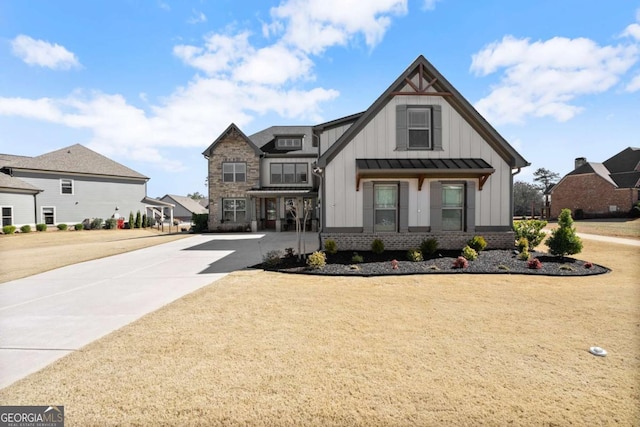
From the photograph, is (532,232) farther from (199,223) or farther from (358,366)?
(199,223)

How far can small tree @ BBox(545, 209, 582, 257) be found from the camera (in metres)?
10.4

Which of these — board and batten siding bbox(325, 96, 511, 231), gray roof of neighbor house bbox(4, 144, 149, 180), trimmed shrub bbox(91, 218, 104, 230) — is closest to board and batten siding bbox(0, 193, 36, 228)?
gray roof of neighbor house bbox(4, 144, 149, 180)

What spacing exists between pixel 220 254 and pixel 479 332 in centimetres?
1111

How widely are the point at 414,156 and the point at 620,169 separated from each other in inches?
1777

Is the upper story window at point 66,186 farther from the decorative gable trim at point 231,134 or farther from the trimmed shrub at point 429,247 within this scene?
the trimmed shrub at point 429,247

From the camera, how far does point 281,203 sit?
995 inches

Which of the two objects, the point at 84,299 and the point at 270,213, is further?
the point at 270,213

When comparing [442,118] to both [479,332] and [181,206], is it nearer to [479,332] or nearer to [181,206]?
[479,332]

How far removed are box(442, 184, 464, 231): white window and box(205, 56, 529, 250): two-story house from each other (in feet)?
0.15

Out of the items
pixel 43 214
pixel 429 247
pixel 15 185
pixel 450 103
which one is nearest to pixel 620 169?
pixel 450 103

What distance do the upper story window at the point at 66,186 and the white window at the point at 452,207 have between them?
117 ft

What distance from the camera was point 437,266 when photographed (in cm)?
982

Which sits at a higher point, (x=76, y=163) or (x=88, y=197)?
(x=76, y=163)

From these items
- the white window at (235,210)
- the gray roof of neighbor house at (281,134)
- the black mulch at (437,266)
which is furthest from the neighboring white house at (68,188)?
the black mulch at (437,266)
